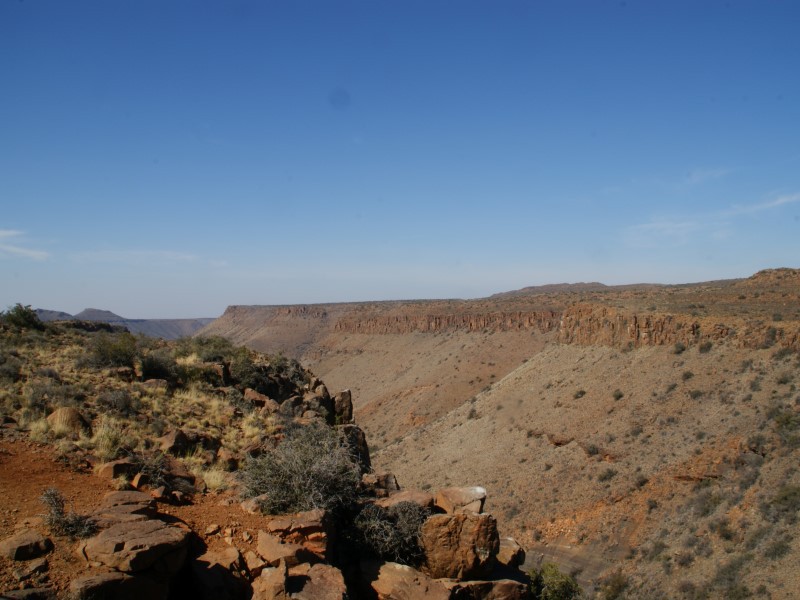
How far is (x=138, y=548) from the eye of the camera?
6.43 meters

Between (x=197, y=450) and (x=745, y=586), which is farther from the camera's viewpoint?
(x=745, y=586)

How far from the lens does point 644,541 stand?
66.8 ft

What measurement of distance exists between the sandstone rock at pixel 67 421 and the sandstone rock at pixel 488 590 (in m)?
7.63

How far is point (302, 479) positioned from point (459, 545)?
2872 mm

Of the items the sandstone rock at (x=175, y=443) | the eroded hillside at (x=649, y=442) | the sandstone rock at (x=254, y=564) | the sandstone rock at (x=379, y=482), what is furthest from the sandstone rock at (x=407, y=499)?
the eroded hillside at (x=649, y=442)

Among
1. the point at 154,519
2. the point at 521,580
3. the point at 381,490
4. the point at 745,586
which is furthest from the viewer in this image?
the point at 745,586

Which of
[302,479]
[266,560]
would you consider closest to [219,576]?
[266,560]

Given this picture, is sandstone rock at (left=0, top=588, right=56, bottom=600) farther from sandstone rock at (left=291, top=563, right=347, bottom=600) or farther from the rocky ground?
sandstone rock at (left=291, top=563, right=347, bottom=600)

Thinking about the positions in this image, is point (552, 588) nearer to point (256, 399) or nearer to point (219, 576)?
point (219, 576)

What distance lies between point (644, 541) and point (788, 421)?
759 centimetres

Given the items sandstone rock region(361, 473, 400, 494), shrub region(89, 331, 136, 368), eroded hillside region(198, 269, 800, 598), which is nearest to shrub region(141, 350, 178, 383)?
shrub region(89, 331, 136, 368)

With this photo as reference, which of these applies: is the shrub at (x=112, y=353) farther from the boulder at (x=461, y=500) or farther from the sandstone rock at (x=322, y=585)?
the sandstone rock at (x=322, y=585)

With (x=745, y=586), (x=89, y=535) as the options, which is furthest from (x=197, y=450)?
(x=745, y=586)

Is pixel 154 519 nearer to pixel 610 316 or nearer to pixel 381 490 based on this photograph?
pixel 381 490
